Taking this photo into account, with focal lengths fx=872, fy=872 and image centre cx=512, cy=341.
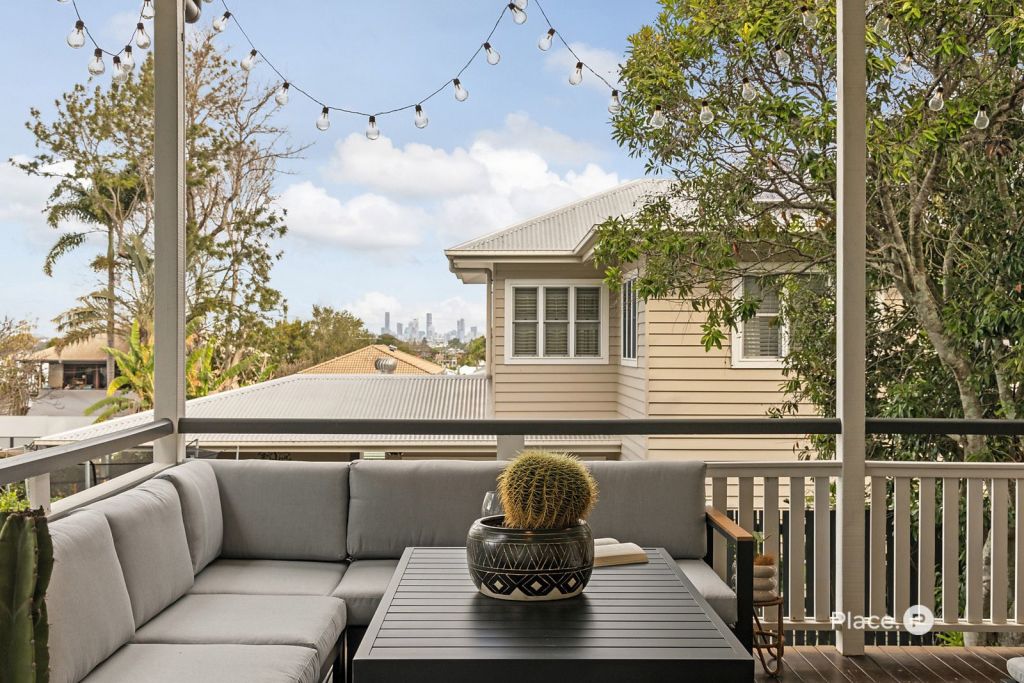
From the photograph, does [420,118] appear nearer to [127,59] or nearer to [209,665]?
[127,59]

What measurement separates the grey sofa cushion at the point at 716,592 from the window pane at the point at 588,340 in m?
6.07

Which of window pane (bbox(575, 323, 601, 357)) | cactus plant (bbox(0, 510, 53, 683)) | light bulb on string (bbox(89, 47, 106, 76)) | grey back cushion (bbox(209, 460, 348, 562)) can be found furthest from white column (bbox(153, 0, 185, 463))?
window pane (bbox(575, 323, 601, 357))

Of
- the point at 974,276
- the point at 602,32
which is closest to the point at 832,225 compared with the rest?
the point at 974,276

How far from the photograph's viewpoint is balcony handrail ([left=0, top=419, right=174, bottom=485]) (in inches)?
90.7

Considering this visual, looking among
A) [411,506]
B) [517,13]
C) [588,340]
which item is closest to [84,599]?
[411,506]

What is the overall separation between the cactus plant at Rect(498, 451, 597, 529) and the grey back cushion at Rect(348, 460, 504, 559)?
3.78 ft

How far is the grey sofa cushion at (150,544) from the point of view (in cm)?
255

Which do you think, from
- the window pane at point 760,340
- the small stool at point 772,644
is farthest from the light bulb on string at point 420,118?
the window pane at point 760,340

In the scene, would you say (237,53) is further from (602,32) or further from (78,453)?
Result: (78,453)

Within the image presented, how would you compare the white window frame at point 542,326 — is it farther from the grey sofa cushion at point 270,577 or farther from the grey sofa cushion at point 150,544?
the grey sofa cushion at point 150,544

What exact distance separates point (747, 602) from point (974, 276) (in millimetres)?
3810

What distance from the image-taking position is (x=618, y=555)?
8.91ft

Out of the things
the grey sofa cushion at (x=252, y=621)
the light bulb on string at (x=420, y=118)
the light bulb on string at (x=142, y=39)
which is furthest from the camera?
the light bulb on string at (x=420, y=118)

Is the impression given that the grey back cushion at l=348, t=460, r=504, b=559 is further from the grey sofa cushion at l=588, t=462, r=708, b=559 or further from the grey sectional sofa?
the grey sofa cushion at l=588, t=462, r=708, b=559
